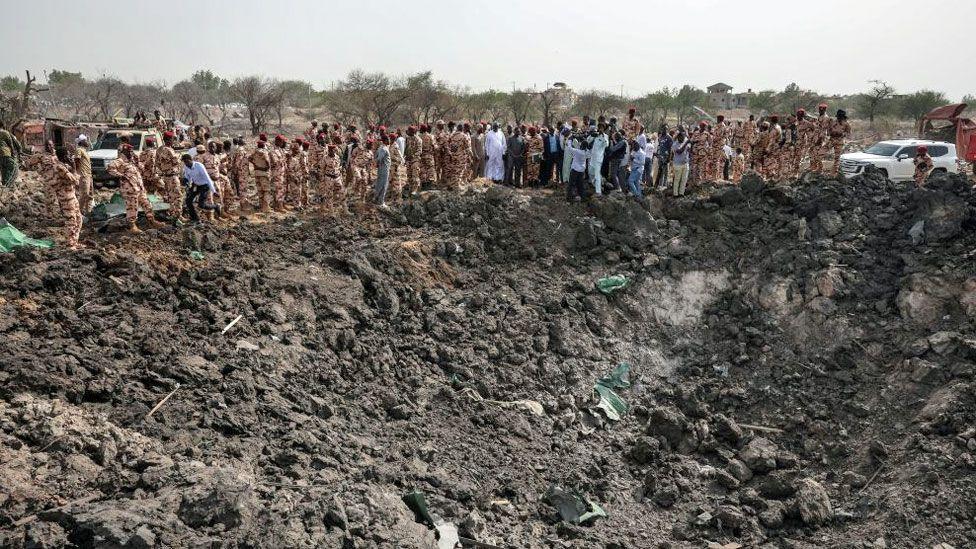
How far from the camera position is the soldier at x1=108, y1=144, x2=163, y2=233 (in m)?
10.1

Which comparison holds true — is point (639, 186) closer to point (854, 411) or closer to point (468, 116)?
point (854, 411)

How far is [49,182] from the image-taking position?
9938 millimetres

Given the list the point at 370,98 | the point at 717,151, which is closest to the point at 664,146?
the point at 717,151

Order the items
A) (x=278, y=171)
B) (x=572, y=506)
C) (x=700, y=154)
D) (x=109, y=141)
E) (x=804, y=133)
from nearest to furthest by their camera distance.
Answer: (x=572, y=506) < (x=278, y=171) < (x=700, y=154) < (x=804, y=133) < (x=109, y=141)

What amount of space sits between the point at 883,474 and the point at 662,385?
10.1ft

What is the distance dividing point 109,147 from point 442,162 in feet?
25.9

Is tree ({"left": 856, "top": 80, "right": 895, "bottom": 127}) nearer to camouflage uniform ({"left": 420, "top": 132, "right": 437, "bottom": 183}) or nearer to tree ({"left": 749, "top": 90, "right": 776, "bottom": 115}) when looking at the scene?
tree ({"left": 749, "top": 90, "right": 776, "bottom": 115})

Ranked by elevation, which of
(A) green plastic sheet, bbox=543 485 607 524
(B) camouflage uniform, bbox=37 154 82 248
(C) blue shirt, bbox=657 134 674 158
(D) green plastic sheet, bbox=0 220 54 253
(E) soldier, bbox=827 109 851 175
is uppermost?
(E) soldier, bbox=827 109 851 175

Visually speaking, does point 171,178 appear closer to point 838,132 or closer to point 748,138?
point 748,138

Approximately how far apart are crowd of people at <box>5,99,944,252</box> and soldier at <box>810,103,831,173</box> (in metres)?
0.02

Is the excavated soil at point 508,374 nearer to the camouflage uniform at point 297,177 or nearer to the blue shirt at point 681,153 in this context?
the blue shirt at point 681,153

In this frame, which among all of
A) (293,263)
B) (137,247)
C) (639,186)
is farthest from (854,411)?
(137,247)

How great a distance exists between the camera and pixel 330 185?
12.8 m

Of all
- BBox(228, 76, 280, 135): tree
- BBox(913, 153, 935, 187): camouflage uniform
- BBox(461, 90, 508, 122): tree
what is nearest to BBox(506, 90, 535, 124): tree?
BBox(461, 90, 508, 122): tree
